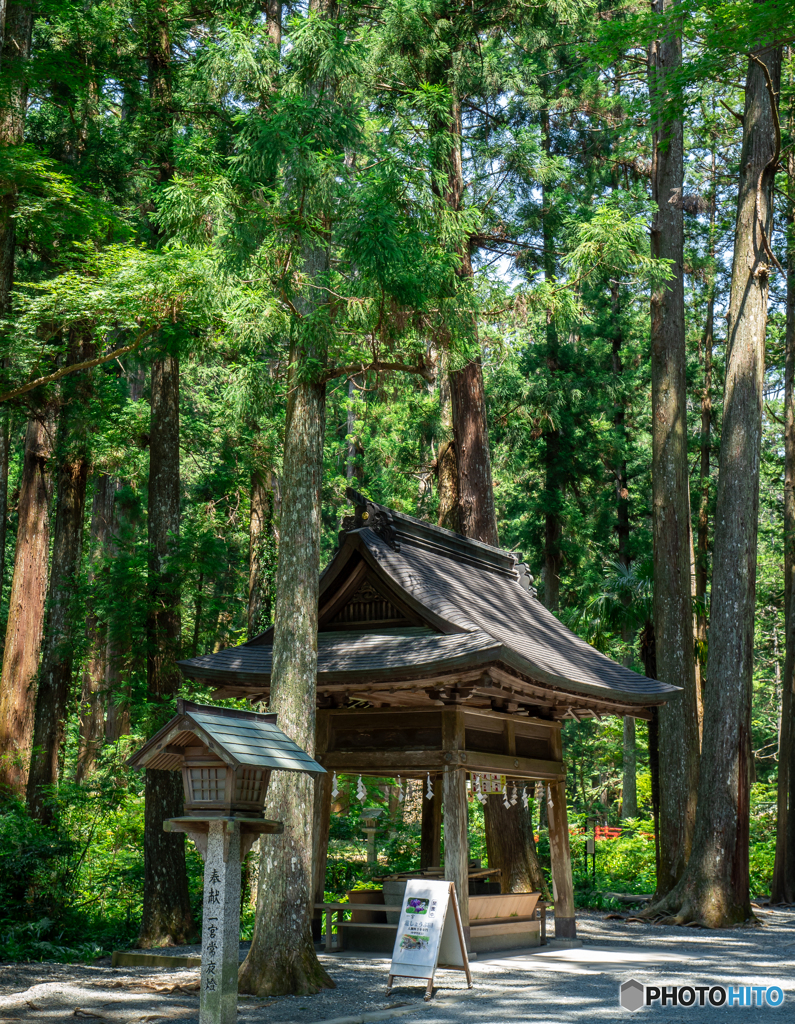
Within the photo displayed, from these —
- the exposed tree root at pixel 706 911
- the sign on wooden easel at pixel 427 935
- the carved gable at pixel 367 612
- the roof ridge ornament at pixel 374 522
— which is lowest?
the exposed tree root at pixel 706 911

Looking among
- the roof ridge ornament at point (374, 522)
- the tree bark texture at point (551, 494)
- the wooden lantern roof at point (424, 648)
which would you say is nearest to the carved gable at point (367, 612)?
the wooden lantern roof at point (424, 648)

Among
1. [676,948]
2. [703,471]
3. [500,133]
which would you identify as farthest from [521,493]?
[676,948]

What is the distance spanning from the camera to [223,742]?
5.76 m

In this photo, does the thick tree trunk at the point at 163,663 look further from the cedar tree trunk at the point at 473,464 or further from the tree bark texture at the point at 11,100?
the cedar tree trunk at the point at 473,464

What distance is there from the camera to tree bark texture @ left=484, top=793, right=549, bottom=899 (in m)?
14.3

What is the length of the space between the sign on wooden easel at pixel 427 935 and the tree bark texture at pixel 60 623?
696cm

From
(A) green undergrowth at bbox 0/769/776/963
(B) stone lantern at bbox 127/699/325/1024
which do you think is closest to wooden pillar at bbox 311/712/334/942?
(A) green undergrowth at bbox 0/769/776/963

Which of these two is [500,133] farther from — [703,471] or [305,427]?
[703,471]

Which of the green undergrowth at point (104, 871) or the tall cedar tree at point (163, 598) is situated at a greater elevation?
the tall cedar tree at point (163, 598)

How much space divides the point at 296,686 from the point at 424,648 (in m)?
1.64

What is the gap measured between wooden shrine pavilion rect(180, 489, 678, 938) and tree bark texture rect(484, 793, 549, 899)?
2.54 metres

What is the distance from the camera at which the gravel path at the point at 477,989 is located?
22.6 ft

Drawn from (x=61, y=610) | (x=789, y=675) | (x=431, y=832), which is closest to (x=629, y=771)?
(x=789, y=675)

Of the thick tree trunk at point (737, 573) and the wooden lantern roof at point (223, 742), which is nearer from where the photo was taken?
the wooden lantern roof at point (223, 742)
